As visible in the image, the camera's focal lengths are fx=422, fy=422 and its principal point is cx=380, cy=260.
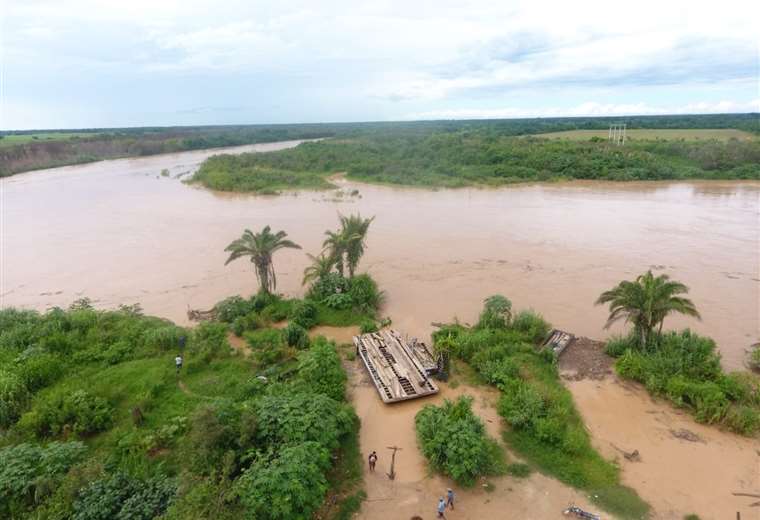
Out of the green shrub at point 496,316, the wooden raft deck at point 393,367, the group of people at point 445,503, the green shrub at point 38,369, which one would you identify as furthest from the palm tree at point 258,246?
the group of people at point 445,503

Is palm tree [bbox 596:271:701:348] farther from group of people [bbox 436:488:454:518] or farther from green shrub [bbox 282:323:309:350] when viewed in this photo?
green shrub [bbox 282:323:309:350]

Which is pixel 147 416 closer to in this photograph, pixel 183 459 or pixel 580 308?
pixel 183 459

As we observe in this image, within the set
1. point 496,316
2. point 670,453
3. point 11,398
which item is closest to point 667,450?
point 670,453

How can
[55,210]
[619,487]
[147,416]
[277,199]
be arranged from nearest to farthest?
[619,487], [147,416], [55,210], [277,199]

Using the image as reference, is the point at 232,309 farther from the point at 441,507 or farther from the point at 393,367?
the point at 441,507

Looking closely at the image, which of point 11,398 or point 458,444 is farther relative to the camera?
point 11,398

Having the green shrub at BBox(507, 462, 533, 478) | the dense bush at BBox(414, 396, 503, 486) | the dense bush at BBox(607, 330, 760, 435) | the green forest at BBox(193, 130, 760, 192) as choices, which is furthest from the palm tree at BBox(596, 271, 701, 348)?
the green forest at BBox(193, 130, 760, 192)

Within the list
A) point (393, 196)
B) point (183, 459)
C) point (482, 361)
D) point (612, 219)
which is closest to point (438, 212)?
point (393, 196)
